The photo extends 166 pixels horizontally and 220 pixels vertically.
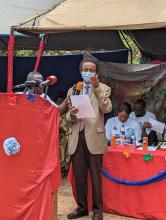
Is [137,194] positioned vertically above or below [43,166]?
below

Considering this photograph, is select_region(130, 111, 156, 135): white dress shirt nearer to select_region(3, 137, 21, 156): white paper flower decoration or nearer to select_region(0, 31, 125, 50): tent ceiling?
select_region(0, 31, 125, 50): tent ceiling

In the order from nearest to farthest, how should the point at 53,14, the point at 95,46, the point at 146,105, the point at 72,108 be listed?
the point at 72,108 → the point at 53,14 → the point at 146,105 → the point at 95,46

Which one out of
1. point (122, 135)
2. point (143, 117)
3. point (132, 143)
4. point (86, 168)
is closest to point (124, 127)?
point (122, 135)

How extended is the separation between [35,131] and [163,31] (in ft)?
14.1

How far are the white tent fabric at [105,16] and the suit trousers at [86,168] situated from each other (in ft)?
4.38

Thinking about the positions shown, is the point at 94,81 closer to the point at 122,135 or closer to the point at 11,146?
the point at 11,146

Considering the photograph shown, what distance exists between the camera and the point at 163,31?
7957mm

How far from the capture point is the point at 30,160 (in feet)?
14.5

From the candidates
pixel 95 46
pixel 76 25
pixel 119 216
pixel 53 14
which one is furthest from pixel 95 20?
pixel 95 46

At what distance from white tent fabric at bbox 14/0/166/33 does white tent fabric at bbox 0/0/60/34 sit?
6.30 feet

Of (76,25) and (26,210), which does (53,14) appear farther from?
(26,210)

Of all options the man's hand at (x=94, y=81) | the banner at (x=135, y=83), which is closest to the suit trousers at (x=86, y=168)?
the man's hand at (x=94, y=81)

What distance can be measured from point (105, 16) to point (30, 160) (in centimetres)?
217

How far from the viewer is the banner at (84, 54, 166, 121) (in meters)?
7.39
